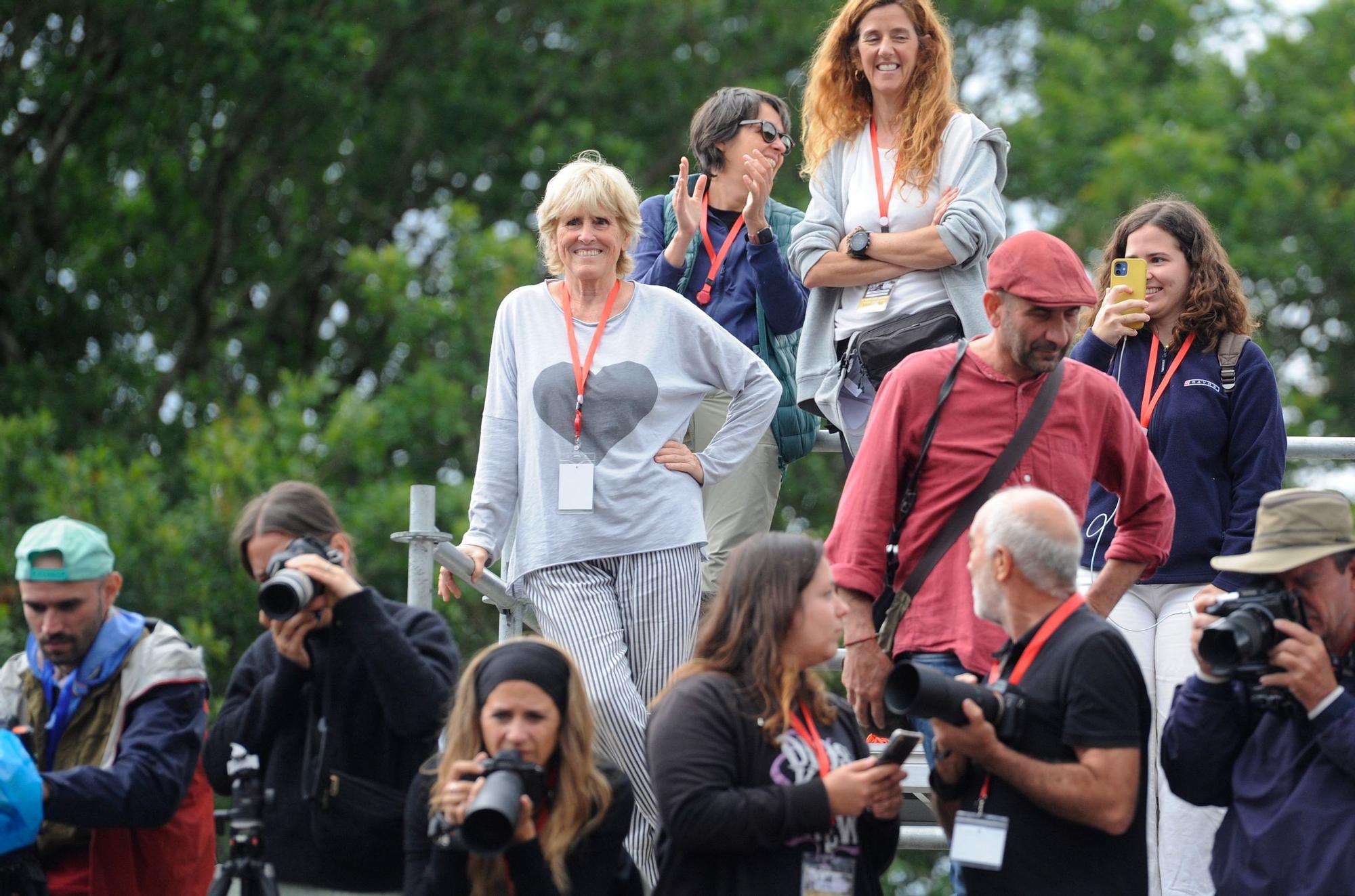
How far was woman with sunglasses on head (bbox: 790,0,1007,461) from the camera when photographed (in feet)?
16.4

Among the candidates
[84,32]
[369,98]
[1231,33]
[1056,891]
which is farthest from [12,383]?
[1231,33]

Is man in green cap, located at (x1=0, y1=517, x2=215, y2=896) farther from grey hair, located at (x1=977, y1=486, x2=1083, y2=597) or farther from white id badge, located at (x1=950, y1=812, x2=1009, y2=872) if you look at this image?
grey hair, located at (x1=977, y1=486, x2=1083, y2=597)

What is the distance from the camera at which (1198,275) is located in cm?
505

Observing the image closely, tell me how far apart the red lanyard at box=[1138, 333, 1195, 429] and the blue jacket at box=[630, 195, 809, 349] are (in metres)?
1.02

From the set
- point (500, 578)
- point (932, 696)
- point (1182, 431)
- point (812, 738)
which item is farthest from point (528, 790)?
point (1182, 431)

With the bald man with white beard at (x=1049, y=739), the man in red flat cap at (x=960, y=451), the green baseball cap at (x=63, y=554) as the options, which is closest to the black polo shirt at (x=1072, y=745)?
the bald man with white beard at (x=1049, y=739)

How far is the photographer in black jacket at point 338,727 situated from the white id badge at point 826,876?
0.88 meters

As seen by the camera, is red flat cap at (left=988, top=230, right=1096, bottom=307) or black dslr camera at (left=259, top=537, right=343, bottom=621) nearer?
black dslr camera at (left=259, top=537, right=343, bottom=621)

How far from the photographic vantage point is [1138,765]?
3.60m

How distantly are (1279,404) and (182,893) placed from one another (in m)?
3.07

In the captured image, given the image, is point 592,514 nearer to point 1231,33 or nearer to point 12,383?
point 12,383

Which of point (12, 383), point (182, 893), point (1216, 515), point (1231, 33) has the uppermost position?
point (1231, 33)

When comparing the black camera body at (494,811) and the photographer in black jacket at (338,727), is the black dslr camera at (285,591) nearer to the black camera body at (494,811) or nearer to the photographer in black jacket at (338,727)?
the photographer in black jacket at (338,727)

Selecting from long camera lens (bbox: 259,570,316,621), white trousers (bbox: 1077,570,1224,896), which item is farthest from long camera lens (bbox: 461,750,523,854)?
white trousers (bbox: 1077,570,1224,896)
